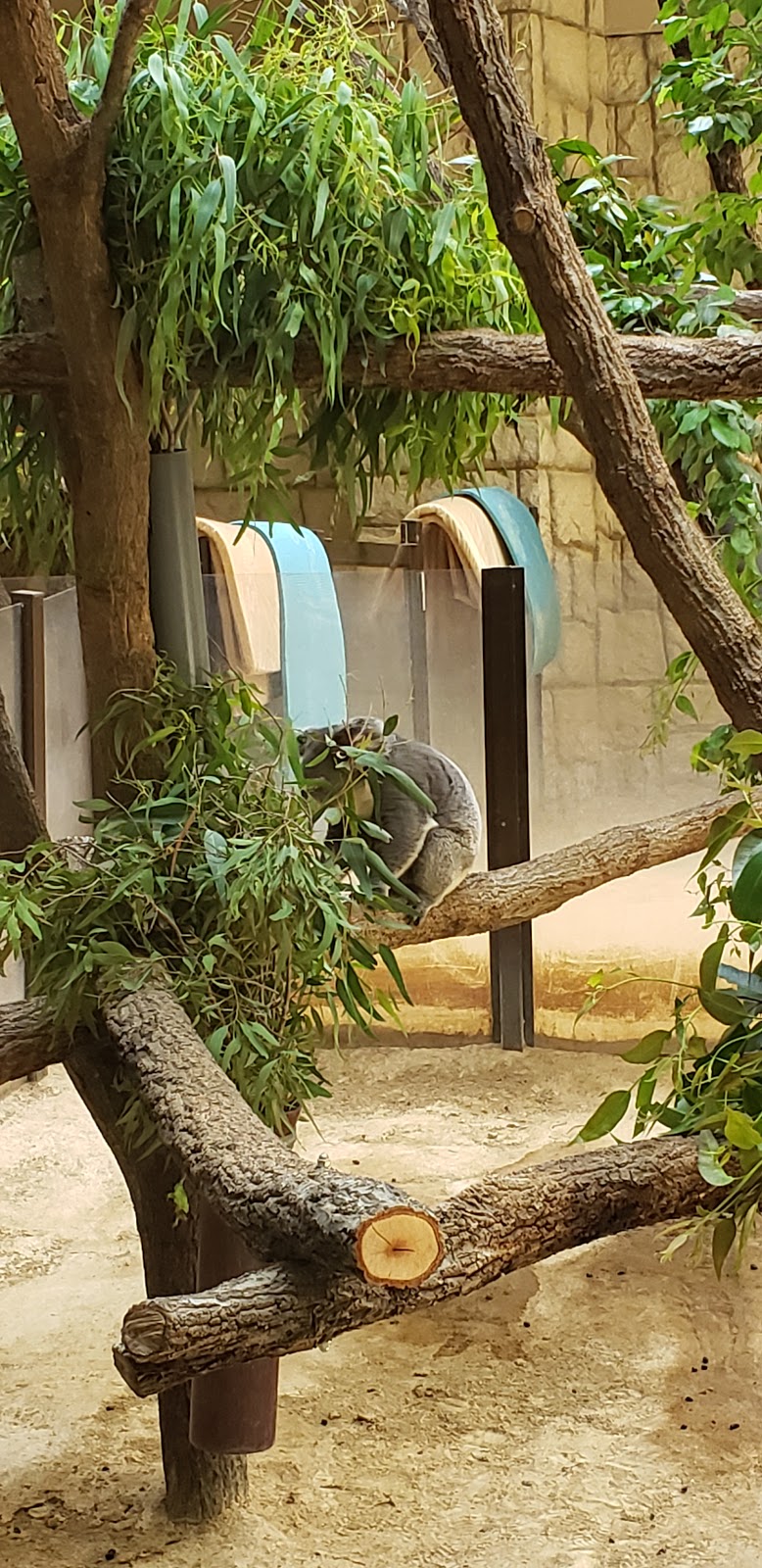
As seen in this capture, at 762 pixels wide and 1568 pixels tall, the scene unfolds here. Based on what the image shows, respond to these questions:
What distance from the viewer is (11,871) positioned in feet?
5.79

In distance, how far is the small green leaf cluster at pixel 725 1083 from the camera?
1314 millimetres

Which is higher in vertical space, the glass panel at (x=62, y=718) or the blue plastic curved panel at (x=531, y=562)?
the blue plastic curved panel at (x=531, y=562)

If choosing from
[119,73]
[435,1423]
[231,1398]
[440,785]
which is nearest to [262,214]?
[119,73]

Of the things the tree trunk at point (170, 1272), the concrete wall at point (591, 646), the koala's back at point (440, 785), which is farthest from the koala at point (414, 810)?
the concrete wall at point (591, 646)

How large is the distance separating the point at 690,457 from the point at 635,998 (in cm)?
174

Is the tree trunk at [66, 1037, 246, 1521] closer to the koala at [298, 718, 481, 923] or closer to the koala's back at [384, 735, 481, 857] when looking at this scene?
the koala at [298, 718, 481, 923]

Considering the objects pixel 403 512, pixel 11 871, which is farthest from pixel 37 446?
pixel 403 512

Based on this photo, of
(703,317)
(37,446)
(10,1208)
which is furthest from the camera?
(10,1208)

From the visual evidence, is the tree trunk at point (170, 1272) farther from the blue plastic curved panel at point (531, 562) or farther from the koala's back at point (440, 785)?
the blue plastic curved panel at point (531, 562)

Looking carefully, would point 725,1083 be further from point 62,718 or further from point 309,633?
point 62,718

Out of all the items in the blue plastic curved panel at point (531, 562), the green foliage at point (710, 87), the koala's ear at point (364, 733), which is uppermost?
the green foliage at point (710, 87)

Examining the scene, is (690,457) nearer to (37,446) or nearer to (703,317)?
(703,317)

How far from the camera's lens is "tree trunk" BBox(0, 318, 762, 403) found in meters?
1.68

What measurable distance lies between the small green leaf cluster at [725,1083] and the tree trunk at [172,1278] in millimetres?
692
